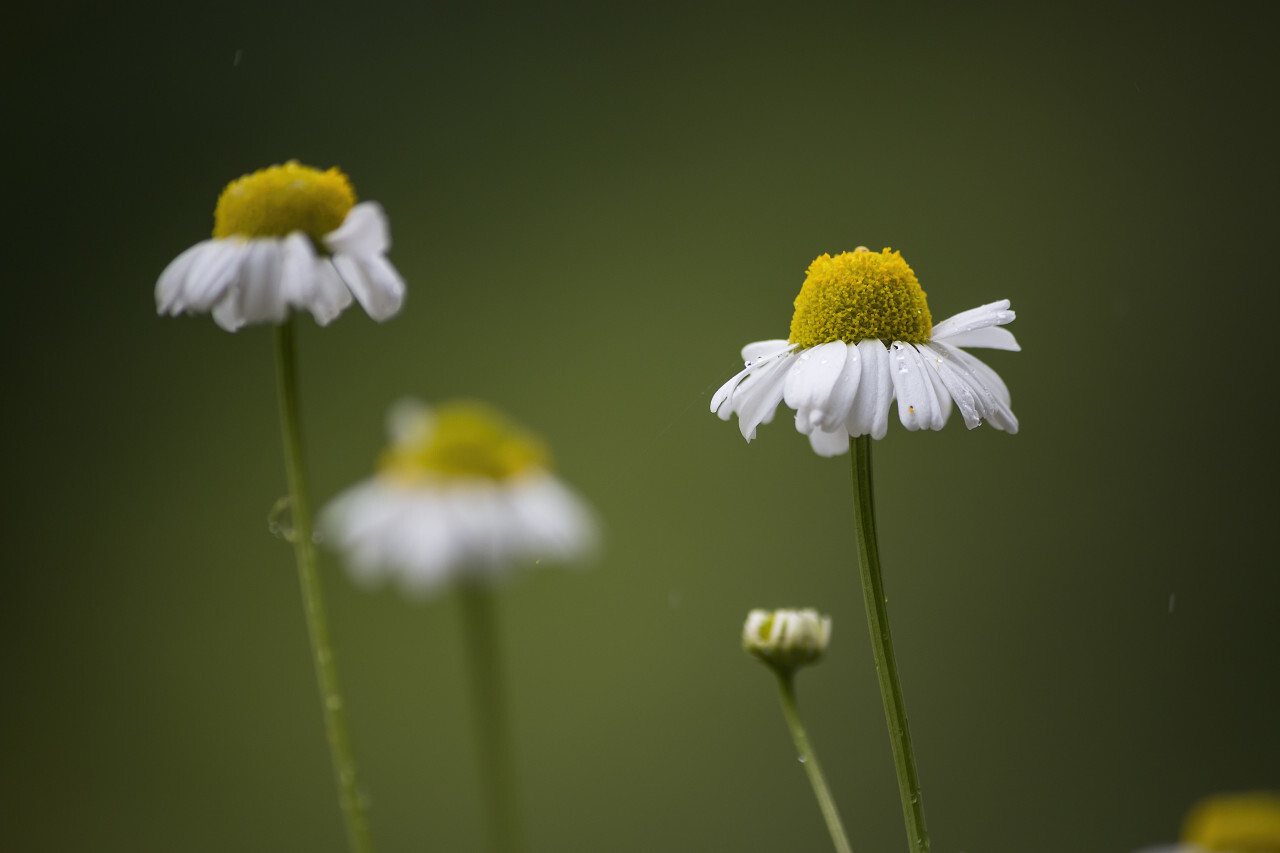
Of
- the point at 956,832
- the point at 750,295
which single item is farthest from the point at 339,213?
the point at 956,832

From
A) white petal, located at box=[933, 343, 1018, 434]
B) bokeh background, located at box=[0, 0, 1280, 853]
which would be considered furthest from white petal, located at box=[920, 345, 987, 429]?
bokeh background, located at box=[0, 0, 1280, 853]

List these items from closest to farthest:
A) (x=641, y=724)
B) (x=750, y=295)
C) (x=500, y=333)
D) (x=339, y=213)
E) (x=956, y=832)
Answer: (x=339, y=213) < (x=956, y=832) < (x=750, y=295) < (x=641, y=724) < (x=500, y=333)

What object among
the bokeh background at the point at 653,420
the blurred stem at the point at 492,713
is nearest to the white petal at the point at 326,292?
the blurred stem at the point at 492,713

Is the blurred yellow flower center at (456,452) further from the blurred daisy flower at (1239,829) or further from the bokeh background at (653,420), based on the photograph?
the bokeh background at (653,420)

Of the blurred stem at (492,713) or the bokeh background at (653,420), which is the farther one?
the bokeh background at (653,420)

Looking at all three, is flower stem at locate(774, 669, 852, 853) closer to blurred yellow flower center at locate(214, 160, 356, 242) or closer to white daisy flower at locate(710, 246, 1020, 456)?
white daisy flower at locate(710, 246, 1020, 456)

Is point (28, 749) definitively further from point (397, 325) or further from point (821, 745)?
point (821, 745)
